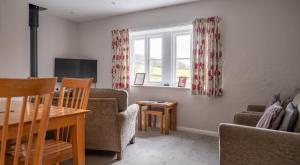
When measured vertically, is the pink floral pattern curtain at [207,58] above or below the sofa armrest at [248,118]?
above

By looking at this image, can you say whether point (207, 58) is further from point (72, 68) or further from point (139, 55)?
point (72, 68)

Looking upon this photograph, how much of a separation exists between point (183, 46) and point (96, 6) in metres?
1.94

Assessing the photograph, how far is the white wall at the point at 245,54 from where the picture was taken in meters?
3.21

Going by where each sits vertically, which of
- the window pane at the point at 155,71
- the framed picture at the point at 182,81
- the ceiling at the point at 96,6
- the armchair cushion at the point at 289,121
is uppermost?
the ceiling at the point at 96,6

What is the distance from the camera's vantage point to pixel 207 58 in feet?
12.4

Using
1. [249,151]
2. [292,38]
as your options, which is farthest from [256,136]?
[292,38]

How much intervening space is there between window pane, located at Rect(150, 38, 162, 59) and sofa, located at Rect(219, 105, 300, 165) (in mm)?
3079

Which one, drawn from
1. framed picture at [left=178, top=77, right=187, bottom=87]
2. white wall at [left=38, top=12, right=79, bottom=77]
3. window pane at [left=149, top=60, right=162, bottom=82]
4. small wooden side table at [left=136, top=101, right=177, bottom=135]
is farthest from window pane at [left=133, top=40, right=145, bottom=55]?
white wall at [left=38, top=12, right=79, bottom=77]

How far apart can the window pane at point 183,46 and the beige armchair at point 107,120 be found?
6.75ft

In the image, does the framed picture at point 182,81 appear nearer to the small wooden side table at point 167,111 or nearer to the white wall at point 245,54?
the white wall at point 245,54

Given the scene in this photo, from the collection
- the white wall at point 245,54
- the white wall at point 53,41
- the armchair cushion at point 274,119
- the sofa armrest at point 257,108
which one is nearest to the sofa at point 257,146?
the armchair cushion at point 274,119

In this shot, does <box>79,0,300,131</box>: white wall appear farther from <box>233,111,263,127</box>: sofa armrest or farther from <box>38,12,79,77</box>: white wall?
<box>38,12,79,77</box>: white wall

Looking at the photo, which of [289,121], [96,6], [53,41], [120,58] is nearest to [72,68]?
[53,41]

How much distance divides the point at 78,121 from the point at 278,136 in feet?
4.93
